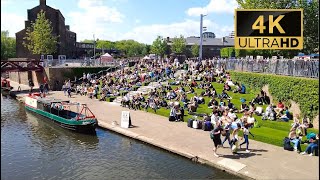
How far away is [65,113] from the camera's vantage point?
3100cm

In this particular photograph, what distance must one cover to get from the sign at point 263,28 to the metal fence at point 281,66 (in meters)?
6.40

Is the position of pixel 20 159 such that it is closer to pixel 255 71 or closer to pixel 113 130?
pixel 113 130

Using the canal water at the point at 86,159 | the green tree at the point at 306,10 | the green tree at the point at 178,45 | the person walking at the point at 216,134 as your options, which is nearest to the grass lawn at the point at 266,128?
the person walking at the point at 216,134

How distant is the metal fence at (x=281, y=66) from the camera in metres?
24.3

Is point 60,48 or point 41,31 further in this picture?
point 60,48

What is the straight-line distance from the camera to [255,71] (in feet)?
106

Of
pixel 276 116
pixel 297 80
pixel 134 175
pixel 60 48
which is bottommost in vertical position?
pixel 134 175

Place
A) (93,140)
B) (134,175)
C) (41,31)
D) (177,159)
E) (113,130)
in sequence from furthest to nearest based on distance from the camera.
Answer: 1. (41,31)
2. (113,130)
3. (93,140)
4. (177,159)
5. (134,175)

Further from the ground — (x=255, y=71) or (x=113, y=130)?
(x=255, y=71)

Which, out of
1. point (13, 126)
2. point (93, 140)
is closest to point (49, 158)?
point (93, 140)

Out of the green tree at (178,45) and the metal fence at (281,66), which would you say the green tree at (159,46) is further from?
the metal fence at (281,66)

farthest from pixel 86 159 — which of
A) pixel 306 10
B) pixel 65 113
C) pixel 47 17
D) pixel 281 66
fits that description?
pixel 47 17

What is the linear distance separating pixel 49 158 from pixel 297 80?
Answer: 16771mm

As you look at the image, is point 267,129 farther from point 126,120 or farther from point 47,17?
point 47,17
